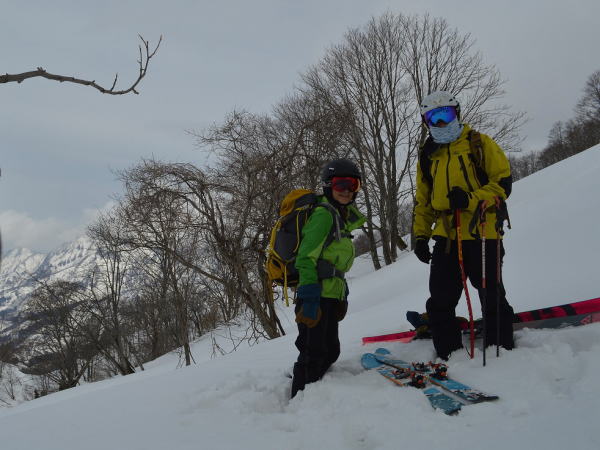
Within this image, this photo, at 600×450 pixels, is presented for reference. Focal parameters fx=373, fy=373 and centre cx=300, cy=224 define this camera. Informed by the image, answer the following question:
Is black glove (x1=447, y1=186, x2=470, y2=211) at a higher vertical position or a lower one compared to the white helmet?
lower

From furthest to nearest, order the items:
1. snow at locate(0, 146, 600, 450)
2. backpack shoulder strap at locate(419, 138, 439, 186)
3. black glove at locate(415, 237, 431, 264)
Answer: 1. black glove at locate(415, 237, 431, 264)
2. backpack shoulder strap at locate(419, 138, 439, 186)
3. snow at locate(0, 146, 600, 450)

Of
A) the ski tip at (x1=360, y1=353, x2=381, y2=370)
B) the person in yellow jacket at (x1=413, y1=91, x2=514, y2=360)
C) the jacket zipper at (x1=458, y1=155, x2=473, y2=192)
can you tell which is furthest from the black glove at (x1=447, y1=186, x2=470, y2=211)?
the ski tip at (x1=360, y1=353, x2=381, y2=370)

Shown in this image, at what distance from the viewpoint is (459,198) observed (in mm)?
2611

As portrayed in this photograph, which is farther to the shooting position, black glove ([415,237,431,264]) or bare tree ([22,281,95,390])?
bare tree ([22,281,95,390])

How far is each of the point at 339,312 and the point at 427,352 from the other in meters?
0.82

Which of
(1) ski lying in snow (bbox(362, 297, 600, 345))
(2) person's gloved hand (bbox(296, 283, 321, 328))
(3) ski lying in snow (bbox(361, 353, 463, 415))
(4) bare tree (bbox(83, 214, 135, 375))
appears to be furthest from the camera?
(4) bare tree (bbox(83, 214, 135, 375))

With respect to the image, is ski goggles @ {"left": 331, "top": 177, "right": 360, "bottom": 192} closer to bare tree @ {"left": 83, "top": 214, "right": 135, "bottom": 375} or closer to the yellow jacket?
the yellow jacket

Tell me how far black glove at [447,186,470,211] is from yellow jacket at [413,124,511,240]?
1.9 inches

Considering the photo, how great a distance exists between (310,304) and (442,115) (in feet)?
5.69

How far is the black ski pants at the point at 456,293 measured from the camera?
2686 millimetres

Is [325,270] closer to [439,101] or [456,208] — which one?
[456,208]

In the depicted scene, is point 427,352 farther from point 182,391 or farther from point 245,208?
point 245,208

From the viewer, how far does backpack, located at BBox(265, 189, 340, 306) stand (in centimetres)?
280

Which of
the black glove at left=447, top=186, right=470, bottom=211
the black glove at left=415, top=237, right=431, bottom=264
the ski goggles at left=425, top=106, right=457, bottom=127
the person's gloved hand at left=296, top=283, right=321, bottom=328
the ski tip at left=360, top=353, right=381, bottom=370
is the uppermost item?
the ski goggles at left=425, top=106, right=457, bottom=127
